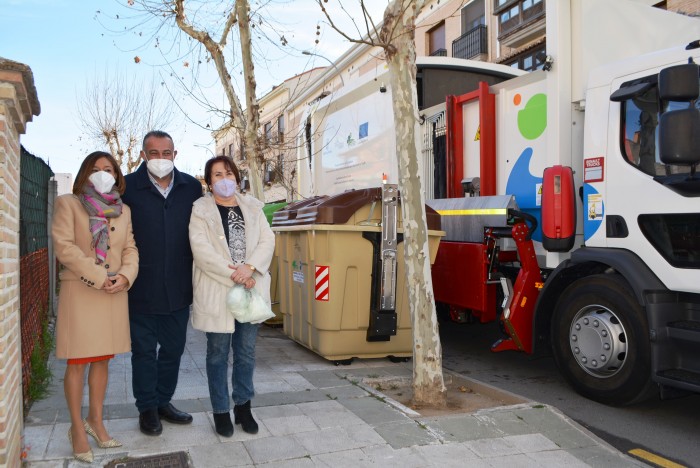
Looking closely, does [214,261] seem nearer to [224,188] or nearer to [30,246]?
[224,188]

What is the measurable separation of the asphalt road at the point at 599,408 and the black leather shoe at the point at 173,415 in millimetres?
2834

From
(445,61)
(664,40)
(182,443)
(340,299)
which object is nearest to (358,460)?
(182,443)

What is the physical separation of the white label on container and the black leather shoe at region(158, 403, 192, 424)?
8.11 ft

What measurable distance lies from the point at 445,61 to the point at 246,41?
13.0 feet

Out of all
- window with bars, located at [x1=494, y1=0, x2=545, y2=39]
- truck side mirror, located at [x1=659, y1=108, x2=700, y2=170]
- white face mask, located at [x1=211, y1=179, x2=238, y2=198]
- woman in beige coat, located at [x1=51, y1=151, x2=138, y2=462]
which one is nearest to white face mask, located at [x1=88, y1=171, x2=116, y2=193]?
woman in beige coat, located at [x1=51, y1=151, x2=138, y2=462]

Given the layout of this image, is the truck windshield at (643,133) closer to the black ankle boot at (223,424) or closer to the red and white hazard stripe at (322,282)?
the red and white hazard stripe at (322,282)

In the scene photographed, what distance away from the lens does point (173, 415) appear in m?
4.03

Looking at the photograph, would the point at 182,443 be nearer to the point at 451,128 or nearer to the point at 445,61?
the point at 451,128

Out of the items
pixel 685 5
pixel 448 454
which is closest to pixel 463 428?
pixel 448 454

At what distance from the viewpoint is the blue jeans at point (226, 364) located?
3846 millimetres

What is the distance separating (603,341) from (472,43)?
16.8 m

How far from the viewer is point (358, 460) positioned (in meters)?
3.56

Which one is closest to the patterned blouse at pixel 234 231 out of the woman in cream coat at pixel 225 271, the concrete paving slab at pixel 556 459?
the woman in cream coat at pixel 225 271

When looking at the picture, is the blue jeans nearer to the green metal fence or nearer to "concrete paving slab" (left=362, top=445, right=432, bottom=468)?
"concrete paving slab" (left=362, top=445, right=432, bottom=468)
